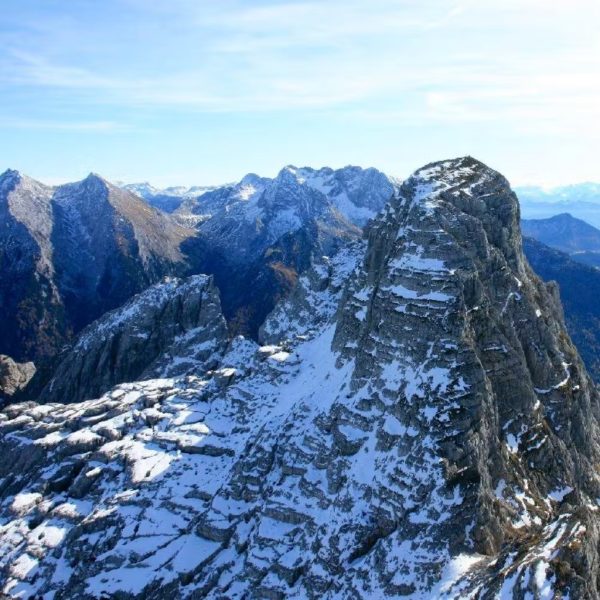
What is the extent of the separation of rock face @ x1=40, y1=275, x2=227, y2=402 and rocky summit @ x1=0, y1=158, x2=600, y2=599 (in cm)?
4567

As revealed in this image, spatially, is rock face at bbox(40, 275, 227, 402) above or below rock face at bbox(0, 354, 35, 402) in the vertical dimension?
above

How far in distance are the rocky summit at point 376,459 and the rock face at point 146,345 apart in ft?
150

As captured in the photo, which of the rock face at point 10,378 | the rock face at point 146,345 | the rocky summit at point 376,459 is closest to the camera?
the rocky summit at point 376,459

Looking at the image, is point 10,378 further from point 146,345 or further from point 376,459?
point 376,459

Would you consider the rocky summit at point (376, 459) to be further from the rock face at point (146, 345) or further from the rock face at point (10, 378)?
the rock face at point (10, 378)

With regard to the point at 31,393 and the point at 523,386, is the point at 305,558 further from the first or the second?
the point at 31,393

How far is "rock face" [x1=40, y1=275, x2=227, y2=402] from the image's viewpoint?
15875cm

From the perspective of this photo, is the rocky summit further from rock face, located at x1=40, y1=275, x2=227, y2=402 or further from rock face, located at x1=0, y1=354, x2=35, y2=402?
rock face, located at x1=0, y1=354, x2=35, y2=402

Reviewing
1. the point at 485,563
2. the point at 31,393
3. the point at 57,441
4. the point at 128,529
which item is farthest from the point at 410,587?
the point at 31,393

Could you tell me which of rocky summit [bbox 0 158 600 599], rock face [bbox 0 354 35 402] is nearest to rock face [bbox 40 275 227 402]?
rock face [bbox 0 354 35 402]

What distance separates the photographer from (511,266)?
3693 inches

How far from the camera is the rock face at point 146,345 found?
159 meters

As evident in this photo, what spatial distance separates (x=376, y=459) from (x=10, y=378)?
150277 mm

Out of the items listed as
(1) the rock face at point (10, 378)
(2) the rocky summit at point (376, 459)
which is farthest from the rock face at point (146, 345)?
(2) the rocky summit at point (376, 459)
